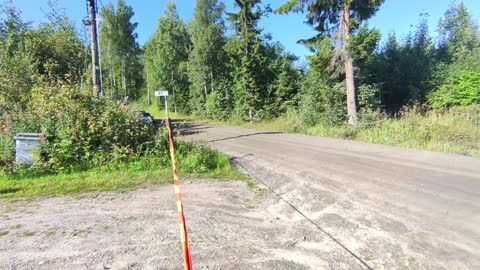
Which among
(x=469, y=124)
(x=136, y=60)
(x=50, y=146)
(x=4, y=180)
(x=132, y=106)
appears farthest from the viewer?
(x=136, y=60)

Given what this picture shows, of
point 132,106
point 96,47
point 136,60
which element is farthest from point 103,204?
point 136,60

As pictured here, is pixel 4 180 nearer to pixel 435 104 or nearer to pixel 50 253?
pixel 50 253

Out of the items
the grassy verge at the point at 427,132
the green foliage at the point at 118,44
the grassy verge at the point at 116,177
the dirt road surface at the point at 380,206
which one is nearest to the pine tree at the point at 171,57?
the green foliage at the point at 118,44

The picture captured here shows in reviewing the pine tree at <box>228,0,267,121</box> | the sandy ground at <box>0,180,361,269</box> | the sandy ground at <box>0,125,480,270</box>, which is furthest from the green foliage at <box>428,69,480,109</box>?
the sandy ground at <box>0,180,361,269</box>

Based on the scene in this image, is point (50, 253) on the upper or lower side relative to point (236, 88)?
lower

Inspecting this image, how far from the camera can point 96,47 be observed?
924 cm

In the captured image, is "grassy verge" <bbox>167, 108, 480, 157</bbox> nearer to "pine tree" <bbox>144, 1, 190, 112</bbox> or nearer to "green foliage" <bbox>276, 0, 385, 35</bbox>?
"green foliage" <bbox>276, 0, 385, 35</bbox>

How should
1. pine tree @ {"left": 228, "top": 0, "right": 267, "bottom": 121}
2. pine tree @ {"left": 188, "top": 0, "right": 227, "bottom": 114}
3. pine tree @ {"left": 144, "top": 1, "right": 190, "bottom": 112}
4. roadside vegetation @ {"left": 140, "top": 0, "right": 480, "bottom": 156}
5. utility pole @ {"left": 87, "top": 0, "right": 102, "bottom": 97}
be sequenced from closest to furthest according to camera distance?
utility pole @ {"left": 87, "top": 0, "right": 102, "bottom": 97} < roadside vegetation @ {"left": 140, "top": 0, "right": 480, "bottom": 156} < pine tree @ {"left": 228, "top": 0, "right": 267, "bottom": 121} < pine tree @ {"left": 188, "top": 0, "right": 227, "bottom": 114} < pine tree @ {"left": 144, "top": 1, "right": 190, "bottom": 112}

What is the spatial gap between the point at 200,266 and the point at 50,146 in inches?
249

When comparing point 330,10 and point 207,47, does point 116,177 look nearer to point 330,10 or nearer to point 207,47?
point 330,10

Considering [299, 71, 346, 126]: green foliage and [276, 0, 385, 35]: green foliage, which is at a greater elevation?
[276, 0, 385, 35]: green foliage

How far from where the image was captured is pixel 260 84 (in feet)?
76.5

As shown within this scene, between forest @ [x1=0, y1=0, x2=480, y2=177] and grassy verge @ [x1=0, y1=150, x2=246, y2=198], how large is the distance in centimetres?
55

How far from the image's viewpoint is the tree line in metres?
13.4
